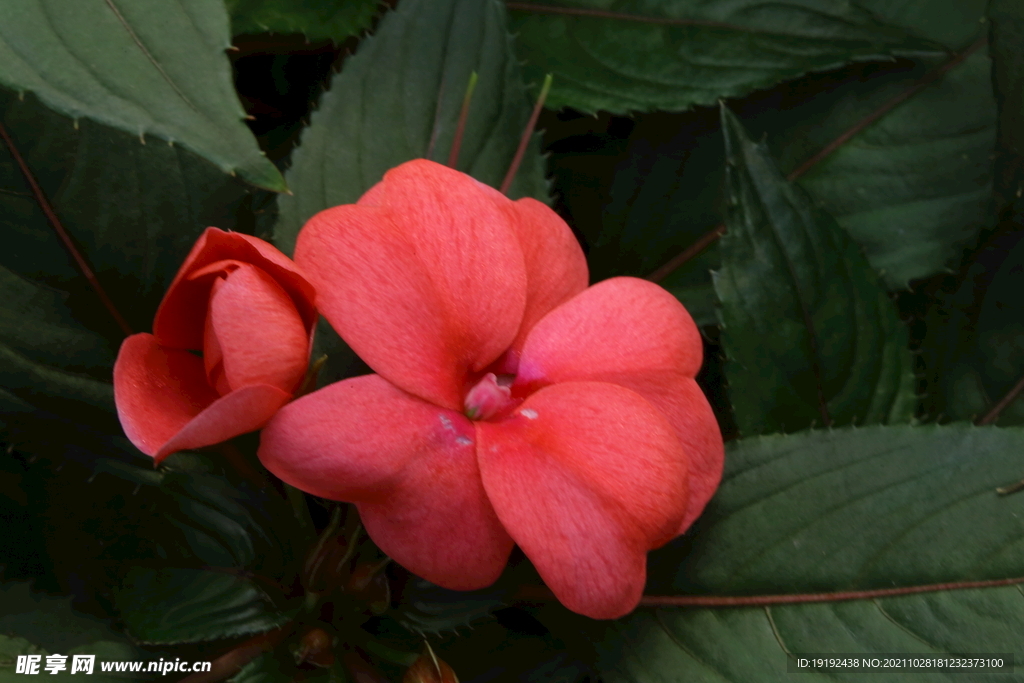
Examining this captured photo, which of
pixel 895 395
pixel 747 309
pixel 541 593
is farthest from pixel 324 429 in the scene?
pixel 895 395

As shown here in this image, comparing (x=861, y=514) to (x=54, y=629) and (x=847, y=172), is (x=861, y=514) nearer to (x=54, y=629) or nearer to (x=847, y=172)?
(x=847, y=172)

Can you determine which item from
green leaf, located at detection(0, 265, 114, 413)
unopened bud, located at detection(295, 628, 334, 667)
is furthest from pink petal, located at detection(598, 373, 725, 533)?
green leaf, located at detection(0, 265, 114, 413)

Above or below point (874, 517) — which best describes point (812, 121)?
above

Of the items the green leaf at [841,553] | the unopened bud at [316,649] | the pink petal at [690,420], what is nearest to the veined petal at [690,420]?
the pink petal at [690,420]

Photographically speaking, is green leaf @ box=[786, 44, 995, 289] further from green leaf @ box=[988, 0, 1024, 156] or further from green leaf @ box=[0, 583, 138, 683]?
green leaf @ box=[0, 583, 138, 683]

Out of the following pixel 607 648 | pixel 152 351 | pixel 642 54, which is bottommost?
pixel 607 648

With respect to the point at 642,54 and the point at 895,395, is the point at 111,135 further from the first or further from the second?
the point at 895,395

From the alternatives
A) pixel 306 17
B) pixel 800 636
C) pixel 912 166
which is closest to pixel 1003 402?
pixel 912 166
